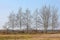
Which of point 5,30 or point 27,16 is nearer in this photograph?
point 5,30

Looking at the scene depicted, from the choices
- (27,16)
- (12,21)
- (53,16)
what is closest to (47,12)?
(53,16)

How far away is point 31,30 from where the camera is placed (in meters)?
42.8

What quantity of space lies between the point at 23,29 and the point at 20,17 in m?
3.49

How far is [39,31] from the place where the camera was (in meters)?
44.3

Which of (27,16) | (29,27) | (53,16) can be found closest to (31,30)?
(29,27)

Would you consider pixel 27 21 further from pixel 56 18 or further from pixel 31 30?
pixel 56 18

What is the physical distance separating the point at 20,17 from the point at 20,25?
246 cm

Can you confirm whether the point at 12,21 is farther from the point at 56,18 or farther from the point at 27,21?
the point at 56,18

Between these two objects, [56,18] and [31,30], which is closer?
[31,30]

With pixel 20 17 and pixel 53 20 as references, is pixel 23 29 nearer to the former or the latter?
pixel 20 17

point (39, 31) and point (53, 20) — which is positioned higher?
point (53, 20)

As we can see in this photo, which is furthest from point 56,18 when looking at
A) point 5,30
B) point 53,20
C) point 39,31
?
point 5,30

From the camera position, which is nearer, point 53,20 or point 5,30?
point 5,30

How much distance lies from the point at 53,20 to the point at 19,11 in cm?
929
